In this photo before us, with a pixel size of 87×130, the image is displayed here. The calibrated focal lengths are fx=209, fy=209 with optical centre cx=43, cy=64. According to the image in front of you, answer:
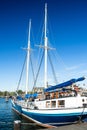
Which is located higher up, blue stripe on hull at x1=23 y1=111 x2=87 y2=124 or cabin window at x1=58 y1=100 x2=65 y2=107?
cabin window at x1=58 y1=100 x2=65 y2=107

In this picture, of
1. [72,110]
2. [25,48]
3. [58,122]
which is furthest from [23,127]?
[25,48]

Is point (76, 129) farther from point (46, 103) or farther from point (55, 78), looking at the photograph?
point (55, 78)

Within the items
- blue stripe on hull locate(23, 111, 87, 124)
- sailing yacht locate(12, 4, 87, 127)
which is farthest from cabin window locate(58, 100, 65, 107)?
blue stripe on hull locate(23, 111, 87, 124)

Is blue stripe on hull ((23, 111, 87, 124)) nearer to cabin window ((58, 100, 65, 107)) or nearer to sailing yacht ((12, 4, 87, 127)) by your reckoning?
sailing yacht ((12, 4, 87, 127))

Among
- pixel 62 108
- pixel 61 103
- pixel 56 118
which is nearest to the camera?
pixel 62 108

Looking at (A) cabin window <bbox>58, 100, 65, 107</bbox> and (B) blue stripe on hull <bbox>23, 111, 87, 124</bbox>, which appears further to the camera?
(A) cabin window <bbox>58, 100, 65, 107</bbox>

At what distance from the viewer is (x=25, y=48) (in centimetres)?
5297

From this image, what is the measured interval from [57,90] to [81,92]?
3573 mm

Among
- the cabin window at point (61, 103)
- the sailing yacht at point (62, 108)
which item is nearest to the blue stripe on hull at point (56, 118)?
the sailing yacht at point (62, 108)

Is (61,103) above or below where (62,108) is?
above

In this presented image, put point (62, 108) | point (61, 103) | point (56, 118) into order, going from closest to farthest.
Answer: point (62, 108) < point (56, 118) < point (61, 103)

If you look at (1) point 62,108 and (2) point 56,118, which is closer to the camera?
(1) point 62,108

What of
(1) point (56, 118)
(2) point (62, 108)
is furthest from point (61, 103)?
(1) point (56, 118)

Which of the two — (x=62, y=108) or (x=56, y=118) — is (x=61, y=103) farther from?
(x=56, y=118)
